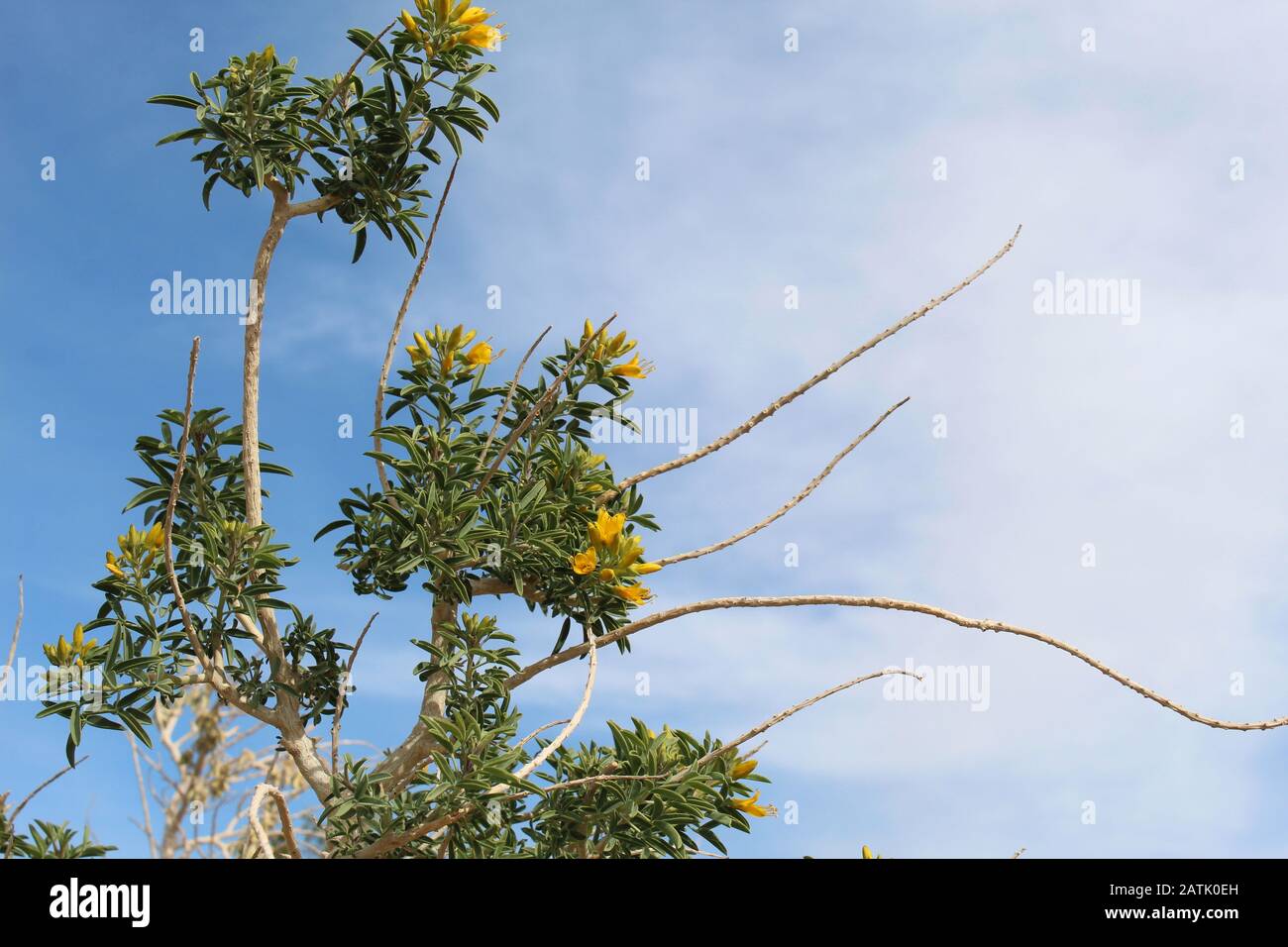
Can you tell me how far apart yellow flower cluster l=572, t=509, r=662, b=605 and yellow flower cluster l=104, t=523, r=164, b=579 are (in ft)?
3.17

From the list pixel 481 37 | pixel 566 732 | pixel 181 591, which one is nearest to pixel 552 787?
pixel 566 732

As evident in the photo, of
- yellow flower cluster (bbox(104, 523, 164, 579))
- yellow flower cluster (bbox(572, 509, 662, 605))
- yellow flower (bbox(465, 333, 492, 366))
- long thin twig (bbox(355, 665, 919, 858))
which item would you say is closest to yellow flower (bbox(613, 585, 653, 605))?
yellow flower cluster (bbox(572, 509, 662, 605))

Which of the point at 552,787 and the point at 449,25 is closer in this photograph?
the point at 552,787

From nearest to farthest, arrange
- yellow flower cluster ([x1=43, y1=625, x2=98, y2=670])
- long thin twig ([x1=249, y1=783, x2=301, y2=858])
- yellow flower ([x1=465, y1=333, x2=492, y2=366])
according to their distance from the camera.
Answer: long thin twig ([x1=249, y1=783, x2=301, y2=858])
yellow flower cluster ([x1=43, y1=625, x2=98, y2=670])
yellow flower ([x1=465, y1=333, x2=492, y2=366])

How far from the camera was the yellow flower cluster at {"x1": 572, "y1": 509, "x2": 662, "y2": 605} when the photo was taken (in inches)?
97.5

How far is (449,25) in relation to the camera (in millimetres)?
2607

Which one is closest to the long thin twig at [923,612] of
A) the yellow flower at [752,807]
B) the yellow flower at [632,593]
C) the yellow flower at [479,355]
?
the yellow flower at [632,593]

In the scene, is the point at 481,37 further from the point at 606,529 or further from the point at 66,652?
the point at 66,652

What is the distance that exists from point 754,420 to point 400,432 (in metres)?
0.85

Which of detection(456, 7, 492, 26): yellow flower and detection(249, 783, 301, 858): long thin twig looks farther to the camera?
detection(456, 7, 492, 26): yellow flower

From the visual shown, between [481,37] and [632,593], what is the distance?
4.61 ft

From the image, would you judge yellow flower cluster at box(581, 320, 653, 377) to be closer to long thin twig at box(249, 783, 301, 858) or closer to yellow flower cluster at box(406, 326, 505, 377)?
yellow flower cluster at box(406, 326, 505, 377)
